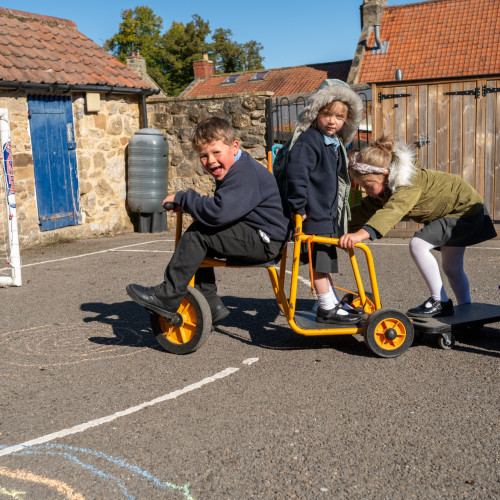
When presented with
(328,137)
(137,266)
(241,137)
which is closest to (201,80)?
(241,137)

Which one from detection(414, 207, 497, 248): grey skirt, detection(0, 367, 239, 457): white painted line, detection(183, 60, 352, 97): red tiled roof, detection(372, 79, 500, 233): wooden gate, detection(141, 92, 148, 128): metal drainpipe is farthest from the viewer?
detection(183, 60, 352, 97): red tiled roof

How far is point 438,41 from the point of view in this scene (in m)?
30.2

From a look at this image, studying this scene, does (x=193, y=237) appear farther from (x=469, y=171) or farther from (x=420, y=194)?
(x=469, y=171)

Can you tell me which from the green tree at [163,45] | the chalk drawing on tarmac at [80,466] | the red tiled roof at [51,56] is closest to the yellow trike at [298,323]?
the chalk drawing on tarmac at [80,466]

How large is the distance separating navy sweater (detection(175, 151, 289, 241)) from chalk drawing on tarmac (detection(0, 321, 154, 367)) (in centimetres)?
114

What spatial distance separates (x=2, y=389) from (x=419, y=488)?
2485mm

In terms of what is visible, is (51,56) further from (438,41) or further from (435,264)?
(438,41)

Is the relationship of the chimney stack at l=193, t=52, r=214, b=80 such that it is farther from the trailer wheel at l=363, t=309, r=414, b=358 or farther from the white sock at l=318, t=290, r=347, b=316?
the trailer wheel at l=363, t=309, r=414, b=358

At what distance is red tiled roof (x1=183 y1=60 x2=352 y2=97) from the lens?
127 ft

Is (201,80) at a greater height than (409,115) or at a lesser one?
greater

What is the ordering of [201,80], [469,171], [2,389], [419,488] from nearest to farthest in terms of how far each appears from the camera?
[419,488], [2,389], [469,171], [201,80]

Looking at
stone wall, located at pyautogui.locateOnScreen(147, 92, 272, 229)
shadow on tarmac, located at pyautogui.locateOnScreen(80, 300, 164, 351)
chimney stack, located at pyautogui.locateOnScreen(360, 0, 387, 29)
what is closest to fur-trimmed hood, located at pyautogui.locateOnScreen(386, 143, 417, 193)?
shadow on tarmac, located at pyautogui.locateOnScreen(80, 300, 164, 351)

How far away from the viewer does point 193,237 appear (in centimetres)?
427

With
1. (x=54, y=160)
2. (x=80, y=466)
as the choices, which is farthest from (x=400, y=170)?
(x=54, y=160)
